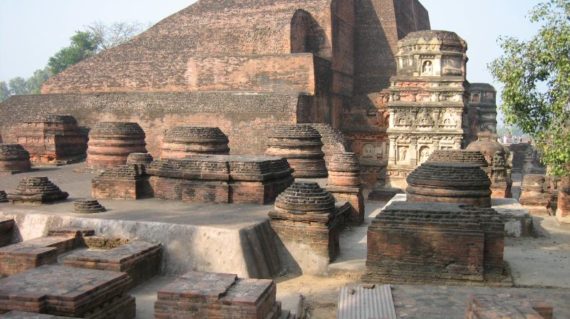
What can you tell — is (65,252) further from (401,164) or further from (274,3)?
(274,3)

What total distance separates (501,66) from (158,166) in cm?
637

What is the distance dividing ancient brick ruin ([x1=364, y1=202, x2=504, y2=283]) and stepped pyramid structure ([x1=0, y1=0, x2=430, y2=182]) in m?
8.98

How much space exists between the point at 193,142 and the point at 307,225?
529 cm

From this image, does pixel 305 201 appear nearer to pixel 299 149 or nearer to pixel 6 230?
pixel 6 230

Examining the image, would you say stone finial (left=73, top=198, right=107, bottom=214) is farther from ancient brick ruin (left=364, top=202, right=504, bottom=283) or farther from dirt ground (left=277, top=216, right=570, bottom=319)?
ancient brick ruin (left=364, top=202, right=504, bottom=283)

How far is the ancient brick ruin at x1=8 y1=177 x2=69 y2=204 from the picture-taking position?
890cm

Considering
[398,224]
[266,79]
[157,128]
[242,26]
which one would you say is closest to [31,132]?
[157,128]

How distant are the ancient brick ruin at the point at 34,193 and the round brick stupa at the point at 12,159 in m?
5.12

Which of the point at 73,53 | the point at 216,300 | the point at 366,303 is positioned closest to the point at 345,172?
the point at 366,303

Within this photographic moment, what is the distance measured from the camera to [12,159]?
13.6 meters

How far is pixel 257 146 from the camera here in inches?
628

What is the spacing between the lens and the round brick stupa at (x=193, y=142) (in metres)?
12.1

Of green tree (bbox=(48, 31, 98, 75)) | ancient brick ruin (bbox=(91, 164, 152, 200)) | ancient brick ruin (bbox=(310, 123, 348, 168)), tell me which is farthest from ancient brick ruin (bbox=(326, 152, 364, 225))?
green tree (bbox=(48, 31, 98, 75))

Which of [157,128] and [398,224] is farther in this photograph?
[157,128]
